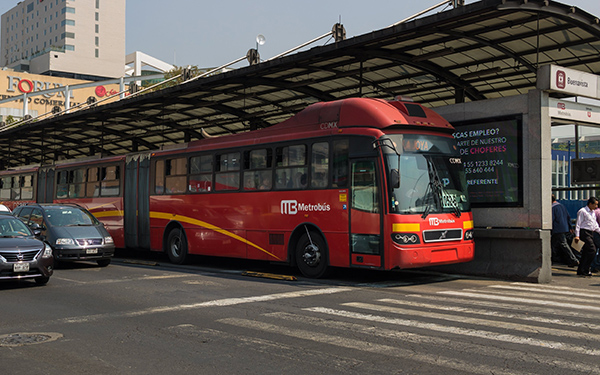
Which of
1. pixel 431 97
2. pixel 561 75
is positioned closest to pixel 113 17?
pixel 431 97

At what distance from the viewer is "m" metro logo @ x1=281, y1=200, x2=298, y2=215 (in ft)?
44.6

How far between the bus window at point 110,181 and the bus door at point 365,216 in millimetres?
10666

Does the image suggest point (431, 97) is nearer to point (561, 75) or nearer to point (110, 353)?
point (561, 75)

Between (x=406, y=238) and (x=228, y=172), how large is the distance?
576 cm

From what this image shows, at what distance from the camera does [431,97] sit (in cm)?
2094

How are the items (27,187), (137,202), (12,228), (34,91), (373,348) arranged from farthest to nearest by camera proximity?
(34,91), (27,187), (137,202), (12,228), (373,348)

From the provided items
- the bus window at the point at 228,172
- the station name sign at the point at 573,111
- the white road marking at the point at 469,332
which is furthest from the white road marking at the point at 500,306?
the bus window at the point at 228,172

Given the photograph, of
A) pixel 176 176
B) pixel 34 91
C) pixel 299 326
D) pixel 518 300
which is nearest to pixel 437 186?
pixel 518 300

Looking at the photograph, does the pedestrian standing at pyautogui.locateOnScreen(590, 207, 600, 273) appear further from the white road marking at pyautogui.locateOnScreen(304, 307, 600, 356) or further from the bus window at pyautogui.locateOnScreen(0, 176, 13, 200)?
the bus window at pyautogui.locateOnScreen(0, 176, 13, 200)

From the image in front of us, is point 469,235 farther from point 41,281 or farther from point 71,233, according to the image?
point 71,233

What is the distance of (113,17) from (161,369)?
129 m

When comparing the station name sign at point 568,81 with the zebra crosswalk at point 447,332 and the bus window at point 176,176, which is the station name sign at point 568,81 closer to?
the zebra crosswalk at point 447,332

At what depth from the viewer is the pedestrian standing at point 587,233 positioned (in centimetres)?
1411

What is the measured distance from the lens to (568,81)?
13.3m
